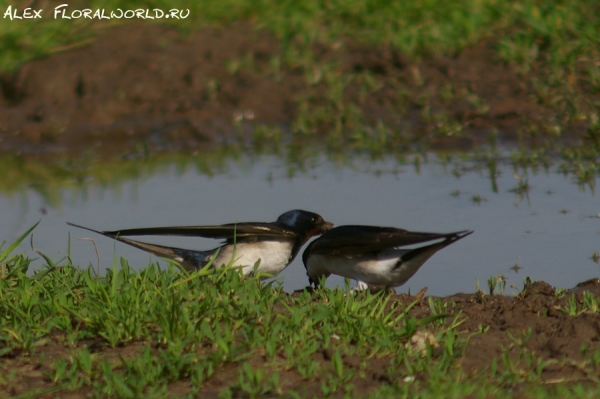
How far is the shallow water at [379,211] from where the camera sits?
5.75m

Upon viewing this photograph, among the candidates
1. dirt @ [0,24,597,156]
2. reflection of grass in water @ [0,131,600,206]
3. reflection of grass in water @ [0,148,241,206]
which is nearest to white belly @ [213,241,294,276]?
reflection of grass in water @ [0,131,600,206]

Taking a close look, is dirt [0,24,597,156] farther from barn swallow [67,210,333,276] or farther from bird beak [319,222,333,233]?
barn swallow [67,210,333,276]

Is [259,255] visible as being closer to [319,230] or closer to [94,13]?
[319,230]

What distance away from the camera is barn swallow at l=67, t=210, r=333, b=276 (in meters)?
5.20

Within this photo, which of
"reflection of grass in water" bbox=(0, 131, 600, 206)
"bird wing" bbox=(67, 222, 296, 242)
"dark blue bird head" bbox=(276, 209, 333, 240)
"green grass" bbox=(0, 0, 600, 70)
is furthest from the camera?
"green grass" bbox=(0, 0, 600, 70)

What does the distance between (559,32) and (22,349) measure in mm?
6658

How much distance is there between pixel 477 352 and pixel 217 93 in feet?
20.5

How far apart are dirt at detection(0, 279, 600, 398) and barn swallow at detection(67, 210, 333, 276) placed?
751 millimetres

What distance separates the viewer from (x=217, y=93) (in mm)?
9930

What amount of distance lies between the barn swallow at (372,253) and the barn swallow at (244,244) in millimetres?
203

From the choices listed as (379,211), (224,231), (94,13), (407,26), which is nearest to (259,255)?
(224,231)

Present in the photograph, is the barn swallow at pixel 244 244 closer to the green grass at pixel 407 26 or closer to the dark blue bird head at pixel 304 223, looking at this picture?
the dark blue bird head at pixel 304 223

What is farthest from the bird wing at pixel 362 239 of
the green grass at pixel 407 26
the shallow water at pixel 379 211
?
the green grass at pixel 407 26

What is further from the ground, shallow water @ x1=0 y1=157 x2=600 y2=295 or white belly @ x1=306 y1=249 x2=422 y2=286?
shallow water @ x1=0 y1=157 x2=600 y2=295
